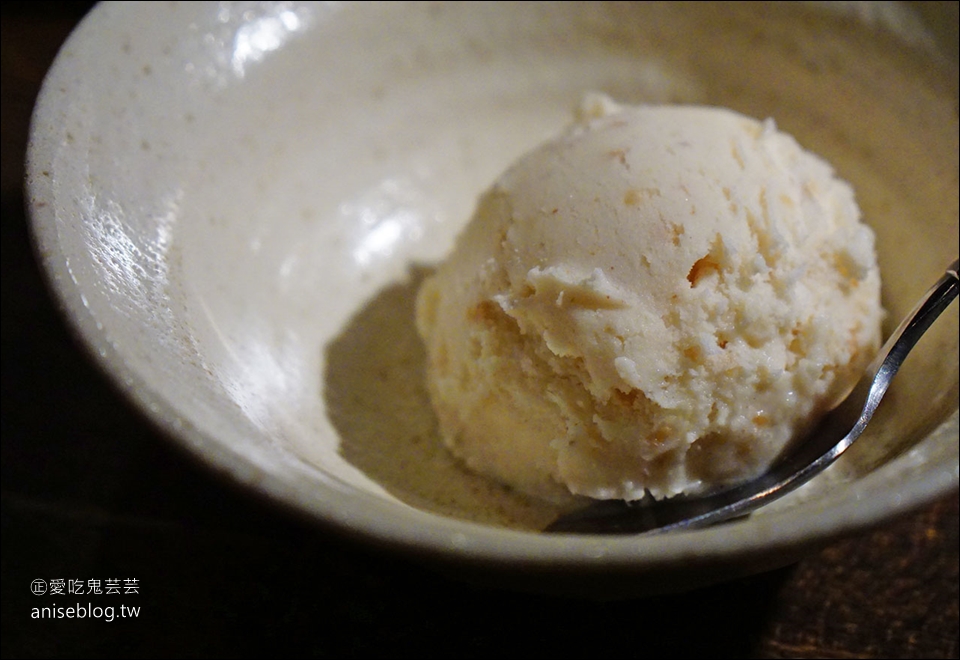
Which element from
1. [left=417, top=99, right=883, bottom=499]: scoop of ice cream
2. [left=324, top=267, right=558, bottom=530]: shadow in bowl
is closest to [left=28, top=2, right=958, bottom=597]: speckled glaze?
[left=324, top=267, right=558, bottom=530]: shadow in bowl

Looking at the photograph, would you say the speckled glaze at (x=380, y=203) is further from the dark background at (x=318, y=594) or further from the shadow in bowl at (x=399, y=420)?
the dark background at (x=318, y=594)

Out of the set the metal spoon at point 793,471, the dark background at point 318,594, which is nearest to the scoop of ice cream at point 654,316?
the metal spoon at point 793,471

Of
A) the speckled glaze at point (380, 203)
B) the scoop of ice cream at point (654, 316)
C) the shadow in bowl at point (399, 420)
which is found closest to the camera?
the speckled glaze at point (380, 203)

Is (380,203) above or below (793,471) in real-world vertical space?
above

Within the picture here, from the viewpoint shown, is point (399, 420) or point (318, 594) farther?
point (399, 420)

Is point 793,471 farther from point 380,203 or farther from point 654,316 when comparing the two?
point 380,203

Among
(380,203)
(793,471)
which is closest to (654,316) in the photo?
(793,471)
